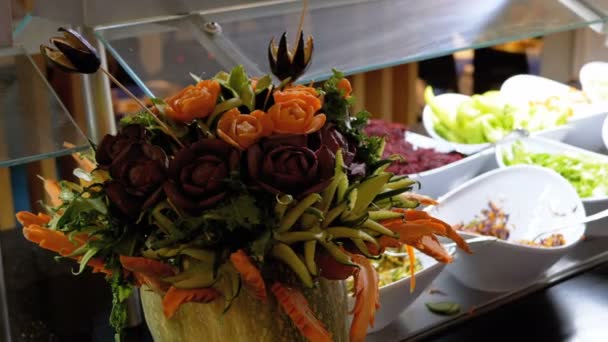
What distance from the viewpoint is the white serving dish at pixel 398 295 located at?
113 cm

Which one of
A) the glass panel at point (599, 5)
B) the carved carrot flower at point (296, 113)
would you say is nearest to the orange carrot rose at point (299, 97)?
the carved carrot flower at point (296, 113)

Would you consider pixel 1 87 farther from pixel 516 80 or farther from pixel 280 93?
pixel 516 80

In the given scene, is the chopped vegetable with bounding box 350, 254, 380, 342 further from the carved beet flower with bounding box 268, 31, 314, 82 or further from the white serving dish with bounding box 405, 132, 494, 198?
the white serving dish with bounding box 405, 132, 494, 198

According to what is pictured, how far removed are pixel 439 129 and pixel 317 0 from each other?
71cm

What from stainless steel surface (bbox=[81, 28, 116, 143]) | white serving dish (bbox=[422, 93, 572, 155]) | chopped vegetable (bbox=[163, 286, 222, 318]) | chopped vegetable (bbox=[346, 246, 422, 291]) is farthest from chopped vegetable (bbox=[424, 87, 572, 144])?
chopped vegetable (bbox=[163, 286, 222, 318])

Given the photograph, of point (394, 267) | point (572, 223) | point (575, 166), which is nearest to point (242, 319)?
point (394, 267)

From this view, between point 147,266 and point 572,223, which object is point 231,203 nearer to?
point 147,266

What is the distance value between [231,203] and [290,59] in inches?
6.5

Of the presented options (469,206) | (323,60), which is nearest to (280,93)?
(323,60)

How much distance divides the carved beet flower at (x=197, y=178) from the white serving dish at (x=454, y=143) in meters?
1.06

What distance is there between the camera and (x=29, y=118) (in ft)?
3.03

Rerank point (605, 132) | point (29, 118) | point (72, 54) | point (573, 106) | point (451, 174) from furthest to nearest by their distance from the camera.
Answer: point (573, 106) → point (605, 132) → point (451, 174) → point (29, 118) → point (72, 54)

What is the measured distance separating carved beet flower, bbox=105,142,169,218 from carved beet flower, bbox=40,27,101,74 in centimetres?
8

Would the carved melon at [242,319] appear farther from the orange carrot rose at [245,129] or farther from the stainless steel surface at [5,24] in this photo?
the stainless steel surface at [5,24]
